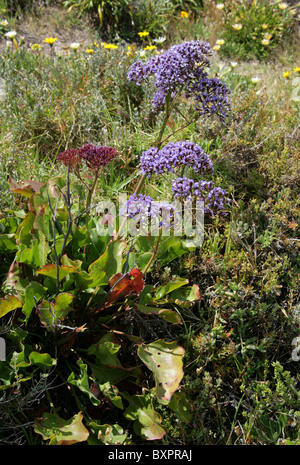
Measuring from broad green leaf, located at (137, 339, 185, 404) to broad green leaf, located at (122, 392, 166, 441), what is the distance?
0.15 m

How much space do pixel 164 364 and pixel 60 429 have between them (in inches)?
21.0

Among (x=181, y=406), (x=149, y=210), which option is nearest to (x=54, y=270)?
(x=149, y=210)

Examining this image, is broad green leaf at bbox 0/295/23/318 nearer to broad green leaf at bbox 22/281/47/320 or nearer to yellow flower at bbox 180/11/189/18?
broad green leaf at bbox 22/281/47/320

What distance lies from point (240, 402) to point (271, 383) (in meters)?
0.27

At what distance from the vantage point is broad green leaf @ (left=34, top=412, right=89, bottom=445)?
5.97 ft

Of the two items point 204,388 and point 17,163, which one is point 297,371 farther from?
point 17,163

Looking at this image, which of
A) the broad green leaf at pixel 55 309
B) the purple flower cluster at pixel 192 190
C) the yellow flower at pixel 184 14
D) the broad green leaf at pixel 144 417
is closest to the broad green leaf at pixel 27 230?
the broad green leaf at pixel 55 309

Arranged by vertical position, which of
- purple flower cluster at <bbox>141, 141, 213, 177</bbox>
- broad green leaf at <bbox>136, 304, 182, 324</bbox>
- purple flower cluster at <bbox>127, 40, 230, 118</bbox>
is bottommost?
broad green leaf at <bbox>136, 304, 182, 324</bbox>

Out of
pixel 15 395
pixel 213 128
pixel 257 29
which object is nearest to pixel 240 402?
pixel 15 395

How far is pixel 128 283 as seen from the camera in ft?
6.81

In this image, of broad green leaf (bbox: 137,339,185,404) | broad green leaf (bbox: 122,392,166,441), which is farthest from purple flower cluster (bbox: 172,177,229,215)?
broad green leaf (bbox: 122,392,166,441)

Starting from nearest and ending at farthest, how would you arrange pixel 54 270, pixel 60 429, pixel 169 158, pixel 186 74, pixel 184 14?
pixel 60 429
pixel 54 270
pixel 169 158
pixel 186 74
pixel 184 14

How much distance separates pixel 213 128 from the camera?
10.8 feet

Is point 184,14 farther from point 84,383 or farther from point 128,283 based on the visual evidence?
point 84,383
